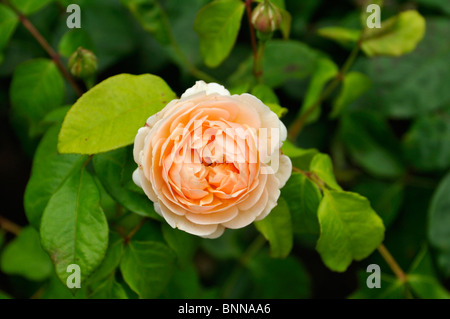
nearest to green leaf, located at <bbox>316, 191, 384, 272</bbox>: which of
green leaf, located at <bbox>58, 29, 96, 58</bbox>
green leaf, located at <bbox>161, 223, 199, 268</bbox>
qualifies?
green leaf, located at <bbox>161, 223, 199, 268</bbox>

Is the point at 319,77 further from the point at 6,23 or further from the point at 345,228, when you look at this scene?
the point at 6,23

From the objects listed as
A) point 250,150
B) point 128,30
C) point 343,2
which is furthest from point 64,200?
point 343,2

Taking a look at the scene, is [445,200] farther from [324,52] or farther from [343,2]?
[343,2]

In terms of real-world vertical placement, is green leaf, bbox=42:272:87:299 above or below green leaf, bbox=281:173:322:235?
below

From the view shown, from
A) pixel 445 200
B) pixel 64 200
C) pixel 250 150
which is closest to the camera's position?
pixel 250 150

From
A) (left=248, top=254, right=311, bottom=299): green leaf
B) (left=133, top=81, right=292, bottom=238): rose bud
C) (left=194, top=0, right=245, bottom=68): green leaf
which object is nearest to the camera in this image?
(left=133, top=81, right=292, bottom=238): rose bud

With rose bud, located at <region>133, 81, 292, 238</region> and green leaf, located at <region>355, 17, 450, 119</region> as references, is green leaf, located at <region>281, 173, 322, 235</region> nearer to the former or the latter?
rose bud, located at <region>133, 81, 292, 238</region>
